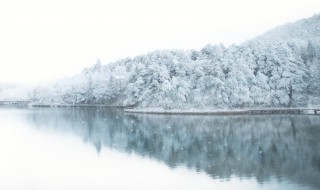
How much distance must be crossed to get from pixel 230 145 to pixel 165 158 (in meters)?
6.48

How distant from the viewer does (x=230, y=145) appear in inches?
1110

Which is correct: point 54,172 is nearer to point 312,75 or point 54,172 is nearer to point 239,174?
point 239,174

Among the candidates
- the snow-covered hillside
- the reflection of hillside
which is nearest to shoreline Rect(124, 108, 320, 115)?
the snow-covered hillside

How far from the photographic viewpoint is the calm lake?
18.1 meters

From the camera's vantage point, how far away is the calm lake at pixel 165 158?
59.5ft

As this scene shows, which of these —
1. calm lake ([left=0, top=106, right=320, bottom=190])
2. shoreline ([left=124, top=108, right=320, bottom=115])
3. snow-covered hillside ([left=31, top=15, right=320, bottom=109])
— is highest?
snow-covered hillside ([left=31, top=15, right=320, bottom=109])

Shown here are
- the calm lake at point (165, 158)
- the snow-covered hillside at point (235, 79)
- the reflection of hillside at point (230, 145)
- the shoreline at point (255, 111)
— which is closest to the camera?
the calm lake at point (165, 158)

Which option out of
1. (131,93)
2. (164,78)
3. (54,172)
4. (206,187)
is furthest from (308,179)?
(131,93)

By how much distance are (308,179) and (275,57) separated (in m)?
47.0

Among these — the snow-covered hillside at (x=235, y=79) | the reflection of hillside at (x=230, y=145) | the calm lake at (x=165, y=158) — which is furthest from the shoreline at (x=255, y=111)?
the calm lake at (x=165, y=158)

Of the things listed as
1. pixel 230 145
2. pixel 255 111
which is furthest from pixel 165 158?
pixel 255 111

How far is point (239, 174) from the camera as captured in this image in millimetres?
19172

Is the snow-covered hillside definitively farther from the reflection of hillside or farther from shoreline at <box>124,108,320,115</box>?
the reflection of hillside

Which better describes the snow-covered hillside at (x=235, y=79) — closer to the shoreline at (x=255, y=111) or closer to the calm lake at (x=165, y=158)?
the shoreline at (x=255, y=111)
